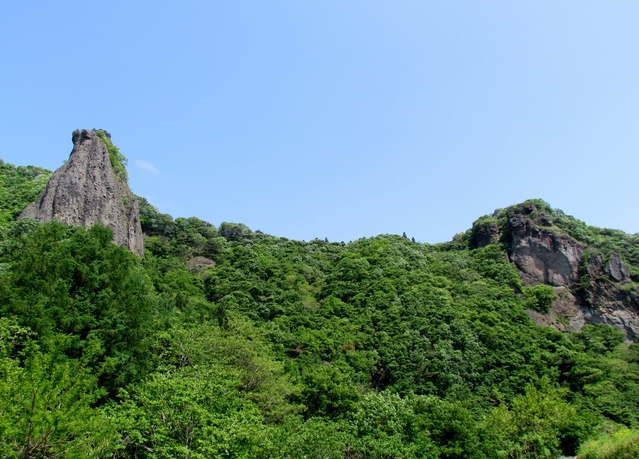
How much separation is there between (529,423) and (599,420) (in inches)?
749

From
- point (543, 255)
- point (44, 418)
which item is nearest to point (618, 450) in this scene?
point (44, 418)

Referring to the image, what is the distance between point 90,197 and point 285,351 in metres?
27.3

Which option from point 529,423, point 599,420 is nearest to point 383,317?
point 599,420

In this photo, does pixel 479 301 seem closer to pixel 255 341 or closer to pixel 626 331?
pixel 626 331

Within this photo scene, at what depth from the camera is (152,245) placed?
70.8 m

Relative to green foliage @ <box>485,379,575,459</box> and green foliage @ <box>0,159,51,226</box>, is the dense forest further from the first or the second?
green foliage @ <box>0,159,51,226</box>

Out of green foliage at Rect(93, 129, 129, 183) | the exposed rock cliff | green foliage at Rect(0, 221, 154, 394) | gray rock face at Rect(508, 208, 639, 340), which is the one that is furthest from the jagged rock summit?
gray rock face at Rect(508, 208, 639, 340)

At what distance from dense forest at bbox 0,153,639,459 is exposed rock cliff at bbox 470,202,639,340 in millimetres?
3901

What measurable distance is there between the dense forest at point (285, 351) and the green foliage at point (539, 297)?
34cm

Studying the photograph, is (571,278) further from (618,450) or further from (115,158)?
(115,158)

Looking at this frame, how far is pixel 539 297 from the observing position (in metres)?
72.8

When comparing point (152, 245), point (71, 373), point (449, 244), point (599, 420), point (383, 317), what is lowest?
point (599, 420)

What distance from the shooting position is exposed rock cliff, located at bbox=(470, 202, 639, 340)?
244 ft

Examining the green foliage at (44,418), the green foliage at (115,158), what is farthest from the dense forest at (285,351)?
the green foliage at (115,158)
